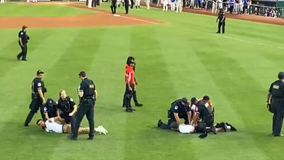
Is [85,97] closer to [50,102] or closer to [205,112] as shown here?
[50,102]

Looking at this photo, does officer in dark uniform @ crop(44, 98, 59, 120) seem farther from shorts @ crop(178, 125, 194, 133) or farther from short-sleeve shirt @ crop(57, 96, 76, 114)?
shorts @ crop(178, 125, 194, 133)

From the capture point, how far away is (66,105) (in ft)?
53.0

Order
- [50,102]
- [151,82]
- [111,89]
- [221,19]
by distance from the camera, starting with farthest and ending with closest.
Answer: [221,19] → [151,82] → [111,89] → [50,102]

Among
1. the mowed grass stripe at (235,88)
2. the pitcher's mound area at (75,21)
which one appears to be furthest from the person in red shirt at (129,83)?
the pitcher's mound area at (75,21)

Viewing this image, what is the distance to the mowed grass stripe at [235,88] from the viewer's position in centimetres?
1584

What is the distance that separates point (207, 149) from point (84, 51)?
17.4m

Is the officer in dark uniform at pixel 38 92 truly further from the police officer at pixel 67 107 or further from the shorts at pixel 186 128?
the shorts at pixel 186 128

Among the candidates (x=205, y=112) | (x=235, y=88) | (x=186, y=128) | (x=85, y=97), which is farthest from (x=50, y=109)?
(x=235, y=88)

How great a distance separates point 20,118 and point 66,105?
10.00ft

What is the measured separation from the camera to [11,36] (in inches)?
1438

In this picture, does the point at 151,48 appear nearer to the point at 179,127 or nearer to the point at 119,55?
the point at 119,55

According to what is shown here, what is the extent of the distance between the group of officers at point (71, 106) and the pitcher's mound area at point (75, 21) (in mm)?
26141

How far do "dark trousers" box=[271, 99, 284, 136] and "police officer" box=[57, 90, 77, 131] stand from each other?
20.3 feet

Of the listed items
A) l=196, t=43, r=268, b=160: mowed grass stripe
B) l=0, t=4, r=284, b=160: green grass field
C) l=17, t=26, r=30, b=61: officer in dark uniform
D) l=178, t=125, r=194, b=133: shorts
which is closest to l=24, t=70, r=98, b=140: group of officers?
l=0, t=4, r=284, b=160: green grass field
